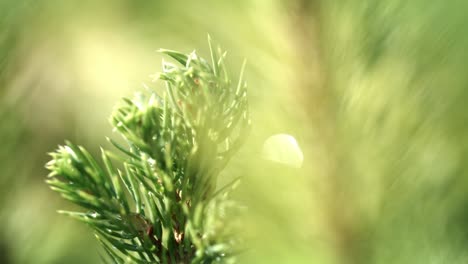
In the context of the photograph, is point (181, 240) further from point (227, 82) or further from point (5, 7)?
point (5, 7)

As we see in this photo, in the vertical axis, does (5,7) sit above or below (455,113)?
above

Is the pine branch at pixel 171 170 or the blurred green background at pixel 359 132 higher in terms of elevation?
the blurred green background at pixel 359 132

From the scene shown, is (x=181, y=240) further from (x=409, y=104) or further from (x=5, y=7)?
(x=5, y=7)

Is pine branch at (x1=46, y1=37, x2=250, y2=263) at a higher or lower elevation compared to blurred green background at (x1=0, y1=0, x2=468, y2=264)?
lower

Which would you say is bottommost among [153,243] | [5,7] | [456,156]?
[153,243]

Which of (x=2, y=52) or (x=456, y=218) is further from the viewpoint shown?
(x=2, y=52)

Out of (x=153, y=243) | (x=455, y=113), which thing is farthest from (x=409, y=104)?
(x=153, y=243)
